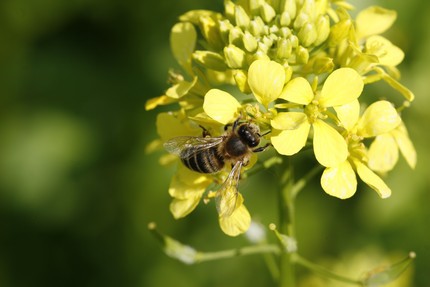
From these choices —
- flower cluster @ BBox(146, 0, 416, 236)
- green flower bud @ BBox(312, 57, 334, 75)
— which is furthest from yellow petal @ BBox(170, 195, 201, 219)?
green flower bud @ BBox(312, 57, 334, 75)

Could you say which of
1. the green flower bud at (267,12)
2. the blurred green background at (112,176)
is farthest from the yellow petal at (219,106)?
the blurred green background at (112,176)

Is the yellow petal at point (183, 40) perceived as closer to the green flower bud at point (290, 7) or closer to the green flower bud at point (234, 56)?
the green flower bud at point (234, 56)

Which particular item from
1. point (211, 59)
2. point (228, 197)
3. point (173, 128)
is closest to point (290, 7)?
point (211, 59)

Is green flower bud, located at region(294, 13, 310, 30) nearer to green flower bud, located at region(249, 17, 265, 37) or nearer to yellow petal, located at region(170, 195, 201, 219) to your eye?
Answer: green flower bud, located at region(249, 17, 265, 37)

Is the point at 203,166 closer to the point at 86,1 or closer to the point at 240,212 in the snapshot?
the point at 240,212

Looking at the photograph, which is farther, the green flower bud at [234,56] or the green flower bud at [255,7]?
the green flower bud at [255,7]
